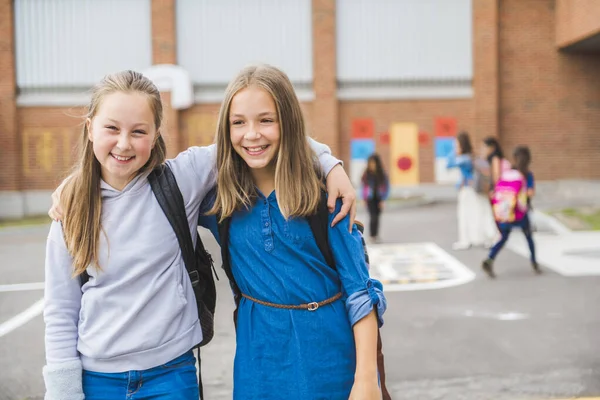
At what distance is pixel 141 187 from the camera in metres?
2.23

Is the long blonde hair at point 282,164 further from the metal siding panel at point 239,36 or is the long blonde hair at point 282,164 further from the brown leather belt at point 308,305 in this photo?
the metal siding panel at point 239,36

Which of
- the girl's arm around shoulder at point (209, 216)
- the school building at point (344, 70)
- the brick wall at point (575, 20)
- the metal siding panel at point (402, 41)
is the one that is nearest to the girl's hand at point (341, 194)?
the girl's arm around shoulder at point (209, 216)

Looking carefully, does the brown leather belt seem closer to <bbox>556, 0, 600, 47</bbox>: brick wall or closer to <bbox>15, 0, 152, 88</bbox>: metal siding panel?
<bbox>556, 0, 600, 47</bbox>: brick wall

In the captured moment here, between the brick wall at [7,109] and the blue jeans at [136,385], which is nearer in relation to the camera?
the blue jeans at [136,385]

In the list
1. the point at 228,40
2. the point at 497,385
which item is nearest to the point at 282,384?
the point at 497,385

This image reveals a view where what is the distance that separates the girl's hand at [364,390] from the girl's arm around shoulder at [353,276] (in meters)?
0.19

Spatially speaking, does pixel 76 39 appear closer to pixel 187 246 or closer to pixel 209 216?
pixel 209 216

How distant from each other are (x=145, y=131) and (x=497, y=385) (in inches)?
133

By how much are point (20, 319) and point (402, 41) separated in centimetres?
1747

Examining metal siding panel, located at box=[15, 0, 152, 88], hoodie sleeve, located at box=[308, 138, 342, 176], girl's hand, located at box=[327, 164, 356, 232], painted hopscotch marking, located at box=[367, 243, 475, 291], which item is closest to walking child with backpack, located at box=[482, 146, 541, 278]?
painted hopscotch marking, located at box=[367, 243, 475, 291]

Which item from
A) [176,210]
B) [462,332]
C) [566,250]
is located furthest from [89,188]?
[566,250]

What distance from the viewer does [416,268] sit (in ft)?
30.5

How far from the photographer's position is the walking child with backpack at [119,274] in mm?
2109

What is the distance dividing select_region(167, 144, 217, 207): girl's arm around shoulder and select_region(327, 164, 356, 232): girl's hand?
1.46 feet
